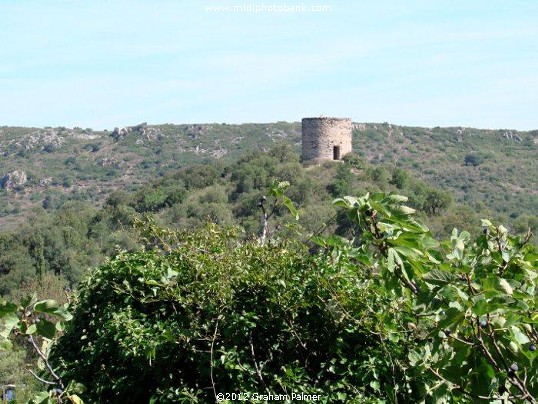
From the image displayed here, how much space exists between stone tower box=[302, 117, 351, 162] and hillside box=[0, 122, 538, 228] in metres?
20.1

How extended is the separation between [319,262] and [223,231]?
842mm

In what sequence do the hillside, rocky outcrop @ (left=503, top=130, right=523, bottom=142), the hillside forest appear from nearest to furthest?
the hillside forest
the hillside
rocky outcrop @ (left=503, top=130, right=523, bottom=142)

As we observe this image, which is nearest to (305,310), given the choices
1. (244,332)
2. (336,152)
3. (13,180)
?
(244,332)

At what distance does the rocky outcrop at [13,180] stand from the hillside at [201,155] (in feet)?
Answer: 0.30

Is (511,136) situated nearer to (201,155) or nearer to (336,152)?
(201,155)

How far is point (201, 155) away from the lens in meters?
84.9

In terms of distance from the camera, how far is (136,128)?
305ft

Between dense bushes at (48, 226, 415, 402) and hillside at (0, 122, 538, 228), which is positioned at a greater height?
dense bushes at (48, 226, 415, 402)

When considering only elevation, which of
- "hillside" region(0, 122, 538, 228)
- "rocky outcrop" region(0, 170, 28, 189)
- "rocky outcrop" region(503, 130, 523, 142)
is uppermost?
"rocky outcrop" region(503, 130, 523, 142)

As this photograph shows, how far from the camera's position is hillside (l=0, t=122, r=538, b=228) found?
6956 cm

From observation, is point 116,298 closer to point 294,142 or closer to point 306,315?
point 306,315

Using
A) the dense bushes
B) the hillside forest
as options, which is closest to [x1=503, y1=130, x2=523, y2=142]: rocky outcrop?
the hillside forest

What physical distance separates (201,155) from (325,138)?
42272mm

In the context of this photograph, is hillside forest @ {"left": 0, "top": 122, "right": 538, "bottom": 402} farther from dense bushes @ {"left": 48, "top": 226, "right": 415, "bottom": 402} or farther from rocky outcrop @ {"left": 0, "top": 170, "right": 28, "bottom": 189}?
rocky outcrop @ {"left": 0, "top": 170, "right": 28, "bottom": 189}
